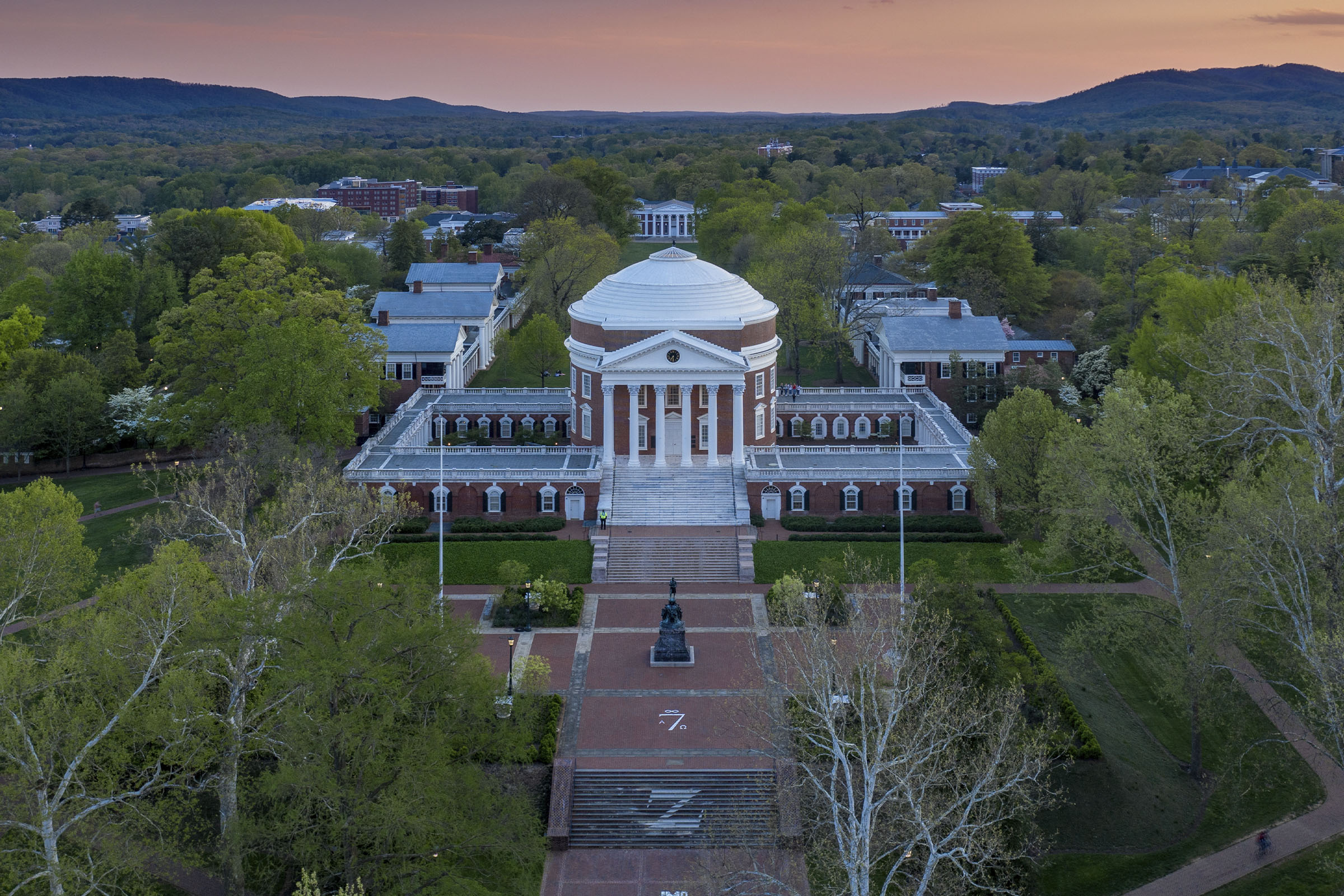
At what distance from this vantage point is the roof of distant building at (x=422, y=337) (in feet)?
305

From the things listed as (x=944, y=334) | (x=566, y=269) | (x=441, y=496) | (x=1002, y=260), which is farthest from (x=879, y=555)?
(x=566, y=269)

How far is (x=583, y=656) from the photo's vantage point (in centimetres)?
5284

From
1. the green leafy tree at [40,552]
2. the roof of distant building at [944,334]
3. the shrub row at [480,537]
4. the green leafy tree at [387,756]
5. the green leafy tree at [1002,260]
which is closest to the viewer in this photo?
the green leafy tree at [387,756]

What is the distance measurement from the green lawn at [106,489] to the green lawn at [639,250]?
8485 cm

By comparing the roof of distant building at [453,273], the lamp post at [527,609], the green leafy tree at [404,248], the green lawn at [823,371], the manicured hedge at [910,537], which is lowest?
the lamp post at [527,609]

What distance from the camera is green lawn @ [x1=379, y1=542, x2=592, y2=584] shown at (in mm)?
61562

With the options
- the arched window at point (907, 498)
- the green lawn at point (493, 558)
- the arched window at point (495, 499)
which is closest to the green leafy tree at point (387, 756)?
the green lawn at point (493, 558)

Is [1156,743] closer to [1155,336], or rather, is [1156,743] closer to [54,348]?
[1155,336]

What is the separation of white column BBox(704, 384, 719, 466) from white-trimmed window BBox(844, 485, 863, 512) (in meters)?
7.47

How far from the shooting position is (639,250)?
616ft

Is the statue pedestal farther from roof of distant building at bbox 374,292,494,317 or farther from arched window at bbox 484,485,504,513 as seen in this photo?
roof of distant building at bbox 374,292,494,317

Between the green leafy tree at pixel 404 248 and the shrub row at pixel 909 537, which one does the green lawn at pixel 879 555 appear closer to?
the shrub row at pixel 909 537

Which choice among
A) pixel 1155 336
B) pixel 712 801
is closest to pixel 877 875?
pixel 712 801

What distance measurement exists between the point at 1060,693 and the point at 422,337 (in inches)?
2327
